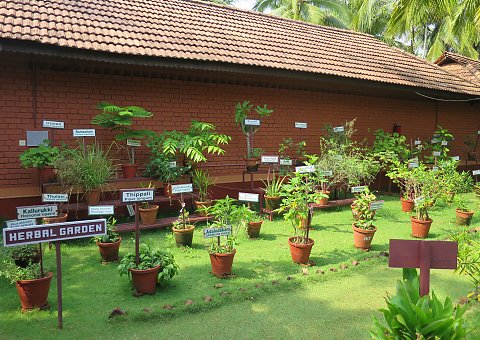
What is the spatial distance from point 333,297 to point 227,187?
4.49m

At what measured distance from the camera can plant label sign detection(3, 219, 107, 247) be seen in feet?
9.89

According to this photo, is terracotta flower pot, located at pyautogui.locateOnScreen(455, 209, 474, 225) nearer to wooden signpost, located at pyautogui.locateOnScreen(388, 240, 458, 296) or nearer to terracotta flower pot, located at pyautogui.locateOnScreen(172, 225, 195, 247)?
terracotta flower pot, located at pyautogui.locateOnScreen(172, 225, 195, 247)

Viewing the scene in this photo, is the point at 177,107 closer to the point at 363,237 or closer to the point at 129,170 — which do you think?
the point at 129,170

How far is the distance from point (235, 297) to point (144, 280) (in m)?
1.00

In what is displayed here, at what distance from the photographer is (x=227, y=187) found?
27.0 ft

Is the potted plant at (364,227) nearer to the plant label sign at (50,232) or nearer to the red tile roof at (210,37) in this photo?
the plant label sign at (50,232)

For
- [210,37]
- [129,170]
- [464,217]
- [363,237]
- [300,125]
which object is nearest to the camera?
[363,237]

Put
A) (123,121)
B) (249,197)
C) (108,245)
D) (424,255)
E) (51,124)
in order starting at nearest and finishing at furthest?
(424,255), (108,245), (249,197), (51,124), (123,121)

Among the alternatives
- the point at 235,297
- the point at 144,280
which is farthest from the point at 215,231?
the point at 144,280

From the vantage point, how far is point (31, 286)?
3.57 meters

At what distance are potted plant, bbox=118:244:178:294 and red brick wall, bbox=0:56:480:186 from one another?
3596mm

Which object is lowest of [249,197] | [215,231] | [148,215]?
[148,215]

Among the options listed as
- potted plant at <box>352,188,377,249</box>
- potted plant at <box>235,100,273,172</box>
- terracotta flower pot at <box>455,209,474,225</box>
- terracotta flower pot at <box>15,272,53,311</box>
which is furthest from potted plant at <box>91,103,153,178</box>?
terracotta flower pot at <box>455,209,474,225</box>

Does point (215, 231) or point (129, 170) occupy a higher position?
point (129, 170)
